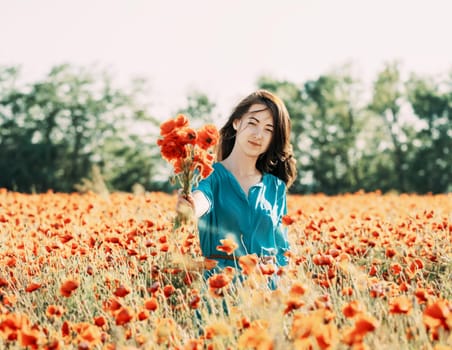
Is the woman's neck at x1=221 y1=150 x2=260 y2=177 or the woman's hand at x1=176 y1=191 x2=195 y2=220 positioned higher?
the woman's neck at x1=221 y1=150 x2=260 y2=177

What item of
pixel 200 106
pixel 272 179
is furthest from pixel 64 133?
pixel 272 179

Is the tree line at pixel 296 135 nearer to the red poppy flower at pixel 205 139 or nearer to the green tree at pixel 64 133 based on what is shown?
the green tree at pixel 64 133

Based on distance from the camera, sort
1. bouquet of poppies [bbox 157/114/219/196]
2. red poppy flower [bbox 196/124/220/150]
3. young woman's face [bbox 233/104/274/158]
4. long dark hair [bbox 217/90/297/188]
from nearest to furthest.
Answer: bouquet of poppies [bbox 157/114/219/196] < red poppy flower [bbox 196/124/220/150] < young woman's face [bbox 233/104/274/158] < long dark hair [bbox 217/90/297/188]

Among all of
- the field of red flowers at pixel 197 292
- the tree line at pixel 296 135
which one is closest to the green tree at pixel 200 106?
the tree line at pixel 296 135

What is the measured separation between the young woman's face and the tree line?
1903cm

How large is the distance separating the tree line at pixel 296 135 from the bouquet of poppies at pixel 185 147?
65.8ft

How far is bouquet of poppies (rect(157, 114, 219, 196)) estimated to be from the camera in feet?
8.36

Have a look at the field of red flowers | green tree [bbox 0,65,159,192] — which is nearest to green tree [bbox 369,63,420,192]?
green tree [bbox 0,65,159,192]

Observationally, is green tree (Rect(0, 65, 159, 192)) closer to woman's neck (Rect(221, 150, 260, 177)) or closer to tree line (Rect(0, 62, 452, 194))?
tree line (Rect(0, 62, 452, 194))

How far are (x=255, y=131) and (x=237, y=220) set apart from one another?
23.1 inches

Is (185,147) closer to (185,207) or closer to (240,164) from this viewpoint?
(185,207)

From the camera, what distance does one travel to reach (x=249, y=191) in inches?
144

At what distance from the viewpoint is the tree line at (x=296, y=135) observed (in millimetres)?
24250

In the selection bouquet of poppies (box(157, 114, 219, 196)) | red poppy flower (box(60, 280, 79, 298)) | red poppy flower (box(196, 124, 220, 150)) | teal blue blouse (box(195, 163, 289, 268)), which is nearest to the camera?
red poppy flower (box(60, 280, 79, 298))
